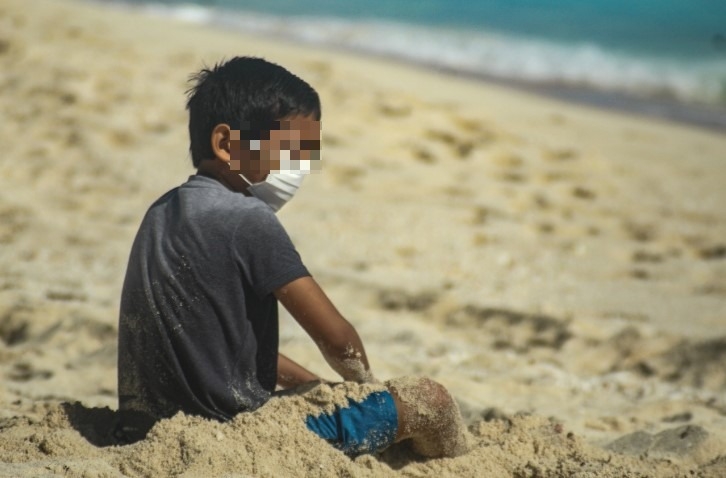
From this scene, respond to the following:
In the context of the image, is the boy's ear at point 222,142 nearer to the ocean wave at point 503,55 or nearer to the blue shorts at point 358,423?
the blue shorts at point 358,423

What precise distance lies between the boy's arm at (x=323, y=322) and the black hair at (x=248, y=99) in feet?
1.27

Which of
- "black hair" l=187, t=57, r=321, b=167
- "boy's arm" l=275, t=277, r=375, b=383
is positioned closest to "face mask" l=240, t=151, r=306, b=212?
"black hair" l=187, t=57, r=321, b=167

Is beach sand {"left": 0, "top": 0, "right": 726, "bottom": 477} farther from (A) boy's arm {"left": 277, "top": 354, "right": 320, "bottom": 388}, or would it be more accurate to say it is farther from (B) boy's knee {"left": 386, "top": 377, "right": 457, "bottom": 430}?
(A) boy's arm {"left": 277, "top": 354, "right": 320, "bottom": 388}

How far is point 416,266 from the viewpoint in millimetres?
4727

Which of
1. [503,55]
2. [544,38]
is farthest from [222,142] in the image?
[544,38]

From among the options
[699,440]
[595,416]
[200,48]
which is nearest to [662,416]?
[595,416]

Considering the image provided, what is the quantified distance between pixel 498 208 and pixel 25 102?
10.5 ft

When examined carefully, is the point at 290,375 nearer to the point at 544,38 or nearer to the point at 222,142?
the point at 222,142

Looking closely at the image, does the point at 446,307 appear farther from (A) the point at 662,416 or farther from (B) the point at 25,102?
(B) the point at 25,102

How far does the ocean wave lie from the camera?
1238cm

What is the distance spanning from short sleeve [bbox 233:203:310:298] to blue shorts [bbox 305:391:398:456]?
1.19 feet

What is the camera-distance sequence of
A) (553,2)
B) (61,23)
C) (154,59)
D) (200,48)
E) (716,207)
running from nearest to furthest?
(716,207) → (154,59) → (61,23) → (200,48) → (553,2)

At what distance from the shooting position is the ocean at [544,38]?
12.0 metres

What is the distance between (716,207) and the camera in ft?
19.7
